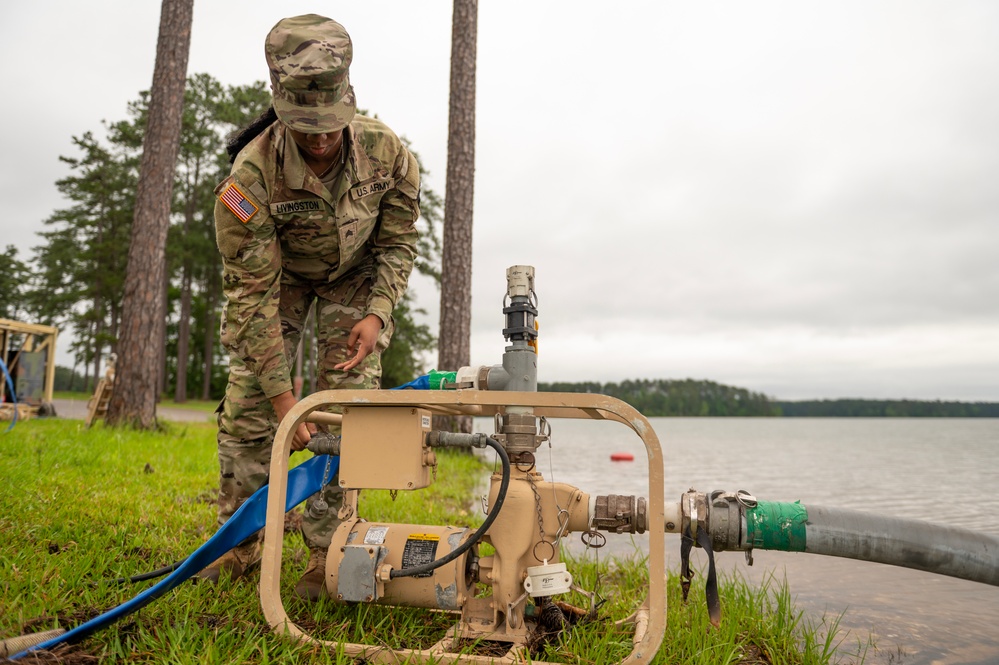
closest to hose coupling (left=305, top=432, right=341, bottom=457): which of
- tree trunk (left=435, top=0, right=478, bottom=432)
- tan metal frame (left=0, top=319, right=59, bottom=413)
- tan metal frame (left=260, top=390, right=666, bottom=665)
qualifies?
tan metal frame (left=260, top=390, right=666, bottom=665)

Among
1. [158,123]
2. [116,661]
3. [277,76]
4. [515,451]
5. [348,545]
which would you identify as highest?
[158,123]

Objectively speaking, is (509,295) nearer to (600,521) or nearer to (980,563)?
(600,521)

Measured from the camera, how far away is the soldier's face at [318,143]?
249cm

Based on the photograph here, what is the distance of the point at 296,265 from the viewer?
2.92 metres

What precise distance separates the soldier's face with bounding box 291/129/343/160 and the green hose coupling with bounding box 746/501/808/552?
200 cm

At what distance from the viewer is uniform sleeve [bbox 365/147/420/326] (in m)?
2.91

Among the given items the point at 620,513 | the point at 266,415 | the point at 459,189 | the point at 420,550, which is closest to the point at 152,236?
the point at 459,189

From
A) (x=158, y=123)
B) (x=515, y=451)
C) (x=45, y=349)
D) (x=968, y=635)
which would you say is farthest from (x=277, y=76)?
(x=45, y=349)

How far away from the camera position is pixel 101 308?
33188 millimetres

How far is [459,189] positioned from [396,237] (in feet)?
17.1

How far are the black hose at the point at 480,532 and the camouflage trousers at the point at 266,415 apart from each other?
2.73 ft

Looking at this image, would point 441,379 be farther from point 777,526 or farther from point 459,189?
point 459,189

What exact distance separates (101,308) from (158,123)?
96.3ft

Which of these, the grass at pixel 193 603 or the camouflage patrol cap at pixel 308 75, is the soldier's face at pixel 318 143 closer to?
the camouflage patrol cap at pixel 308 75
